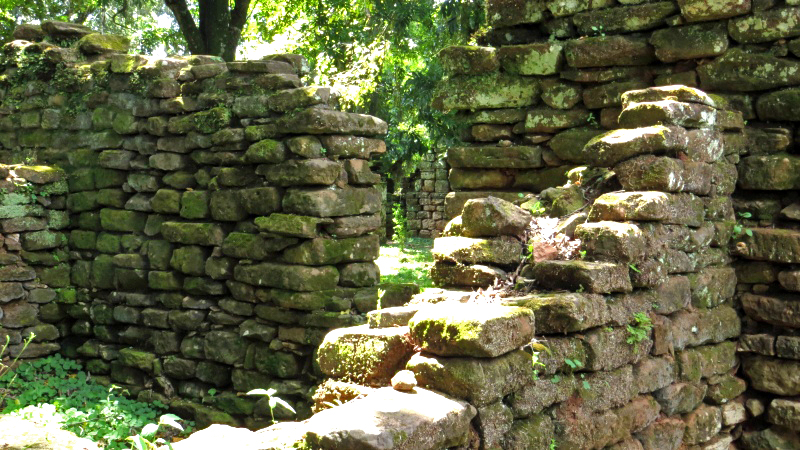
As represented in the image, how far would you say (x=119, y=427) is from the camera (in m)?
6.25

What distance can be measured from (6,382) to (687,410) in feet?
19.5

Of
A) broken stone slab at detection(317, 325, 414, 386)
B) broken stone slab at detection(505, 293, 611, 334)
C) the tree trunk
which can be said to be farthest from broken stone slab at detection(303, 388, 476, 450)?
the tree trunk

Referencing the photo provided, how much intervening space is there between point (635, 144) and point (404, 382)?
233 centimetres

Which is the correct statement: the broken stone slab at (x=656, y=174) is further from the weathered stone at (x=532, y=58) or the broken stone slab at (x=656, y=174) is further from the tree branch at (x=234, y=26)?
the tree branch at (x=234, y=26)

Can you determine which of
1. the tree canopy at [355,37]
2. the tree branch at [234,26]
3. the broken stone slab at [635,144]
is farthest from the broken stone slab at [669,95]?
the tree branch at [234,26]

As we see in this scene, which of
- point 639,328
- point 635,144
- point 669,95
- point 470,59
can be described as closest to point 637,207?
point 635,144

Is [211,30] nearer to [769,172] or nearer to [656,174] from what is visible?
[769,172]

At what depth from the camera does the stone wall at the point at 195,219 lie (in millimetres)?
6984

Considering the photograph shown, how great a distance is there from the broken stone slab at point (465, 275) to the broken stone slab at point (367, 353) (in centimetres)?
80

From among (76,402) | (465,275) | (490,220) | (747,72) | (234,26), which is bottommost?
(76,402)

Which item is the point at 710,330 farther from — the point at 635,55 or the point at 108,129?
the point at 108,129

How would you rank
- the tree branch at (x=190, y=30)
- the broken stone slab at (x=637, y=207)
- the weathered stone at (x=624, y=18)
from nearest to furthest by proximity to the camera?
the broken stone slab at (x=637, y=207) → the weathered stone at (x=624, y=18) → the tree branch at (x=190, y=30)

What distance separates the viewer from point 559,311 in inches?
146

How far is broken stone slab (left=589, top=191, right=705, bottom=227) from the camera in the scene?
445 cm
